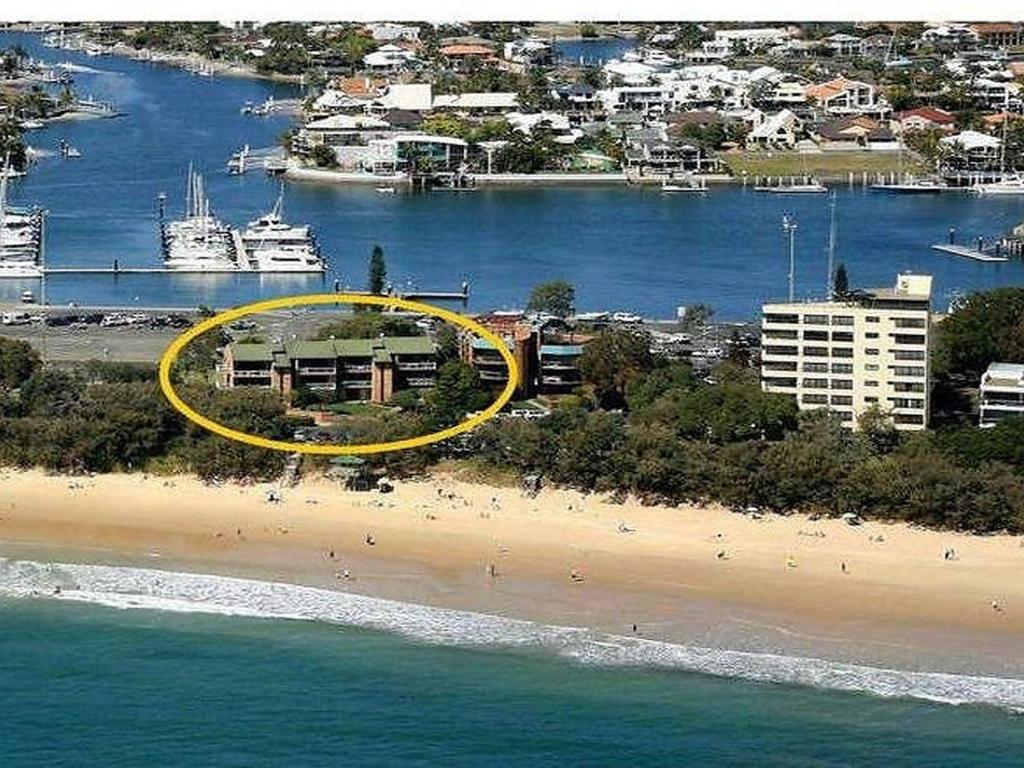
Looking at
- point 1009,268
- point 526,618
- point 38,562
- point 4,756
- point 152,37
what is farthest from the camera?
point 152,37

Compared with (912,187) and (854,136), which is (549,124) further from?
(912,187)

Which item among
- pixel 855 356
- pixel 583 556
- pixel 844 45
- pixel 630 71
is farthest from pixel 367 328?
pixel 844 45

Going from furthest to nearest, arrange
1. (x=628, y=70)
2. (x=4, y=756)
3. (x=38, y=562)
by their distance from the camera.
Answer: (x=628, y=70) → (x=38, y=562) → (x=4, y=756)

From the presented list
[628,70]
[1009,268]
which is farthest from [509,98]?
[1009,268]

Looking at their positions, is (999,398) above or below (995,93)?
below

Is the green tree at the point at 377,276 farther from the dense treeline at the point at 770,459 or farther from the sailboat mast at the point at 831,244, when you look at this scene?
the dense treeline at the point at 770,459

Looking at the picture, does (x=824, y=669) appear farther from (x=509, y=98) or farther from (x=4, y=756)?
(x=509, y=98)

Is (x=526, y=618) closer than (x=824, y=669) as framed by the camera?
No
